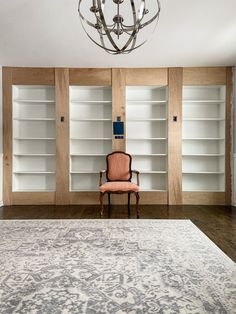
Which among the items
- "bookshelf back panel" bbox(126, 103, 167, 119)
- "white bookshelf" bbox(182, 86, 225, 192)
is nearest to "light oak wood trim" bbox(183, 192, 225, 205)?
"white bookshelf" bbox(182, 86, 225, 192)

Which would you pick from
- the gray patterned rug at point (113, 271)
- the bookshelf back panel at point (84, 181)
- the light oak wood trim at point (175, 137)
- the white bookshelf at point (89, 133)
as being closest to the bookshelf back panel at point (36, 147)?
the white bookshelf at point (89, 133)

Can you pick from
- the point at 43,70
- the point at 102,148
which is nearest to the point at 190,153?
the point at 102,148

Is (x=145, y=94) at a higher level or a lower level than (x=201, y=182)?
higher

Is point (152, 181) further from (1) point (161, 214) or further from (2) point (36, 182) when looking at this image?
(2) point (36, 182)

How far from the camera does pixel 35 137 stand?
514 cm

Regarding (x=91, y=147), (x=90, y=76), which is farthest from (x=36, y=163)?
(x=90, y=76)

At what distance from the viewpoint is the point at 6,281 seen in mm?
1845

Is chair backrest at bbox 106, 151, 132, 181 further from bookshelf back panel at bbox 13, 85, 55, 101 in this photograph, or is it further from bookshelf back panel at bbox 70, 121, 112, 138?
bookshelf back panel at bbox 13, 85, 55, 101

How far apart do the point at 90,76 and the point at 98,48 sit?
3.23 feet

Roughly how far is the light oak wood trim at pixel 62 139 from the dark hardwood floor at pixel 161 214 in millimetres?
348

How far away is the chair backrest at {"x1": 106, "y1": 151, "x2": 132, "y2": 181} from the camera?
446 centimetres

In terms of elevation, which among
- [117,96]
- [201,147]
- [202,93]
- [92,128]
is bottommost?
[201,147]

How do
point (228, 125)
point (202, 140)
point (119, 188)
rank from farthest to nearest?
point (202, 140) < point (228, 125) < point (119, 188)

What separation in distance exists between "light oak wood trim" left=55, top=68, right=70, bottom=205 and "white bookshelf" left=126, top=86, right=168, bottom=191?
3.90 feet
